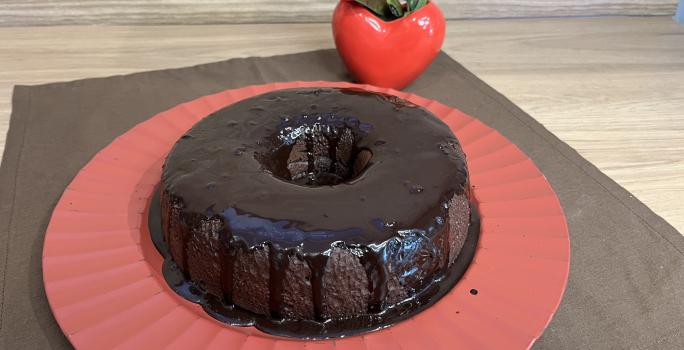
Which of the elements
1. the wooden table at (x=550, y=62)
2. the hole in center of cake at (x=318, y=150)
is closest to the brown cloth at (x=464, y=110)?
the wooden table at (x=550, y=62)

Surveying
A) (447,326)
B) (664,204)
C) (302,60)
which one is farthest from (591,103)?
(447,326)

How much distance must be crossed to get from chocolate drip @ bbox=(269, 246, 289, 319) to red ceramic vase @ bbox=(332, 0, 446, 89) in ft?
2.61

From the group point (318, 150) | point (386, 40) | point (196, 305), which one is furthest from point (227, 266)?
point (386, 40)

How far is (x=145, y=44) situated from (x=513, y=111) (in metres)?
1.16

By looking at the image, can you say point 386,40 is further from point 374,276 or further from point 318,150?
point 374,276

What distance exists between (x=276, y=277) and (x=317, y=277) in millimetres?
65

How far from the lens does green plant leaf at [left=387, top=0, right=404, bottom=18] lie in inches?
59.3

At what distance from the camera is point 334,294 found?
93cm

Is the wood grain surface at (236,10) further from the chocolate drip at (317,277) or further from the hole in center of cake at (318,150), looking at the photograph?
the chocolate drip at (317,277)

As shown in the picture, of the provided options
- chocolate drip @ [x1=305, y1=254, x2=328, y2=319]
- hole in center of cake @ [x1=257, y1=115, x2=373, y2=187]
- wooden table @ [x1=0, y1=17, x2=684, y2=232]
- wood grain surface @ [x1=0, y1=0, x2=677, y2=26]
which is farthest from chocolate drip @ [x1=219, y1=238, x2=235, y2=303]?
wood grain surface @ [x1=0, y1=0, x2=677, y2=26]

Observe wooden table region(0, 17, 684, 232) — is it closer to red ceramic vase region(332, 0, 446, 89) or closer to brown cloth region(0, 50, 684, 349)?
brown cloth region(0, 50, 684, 349)

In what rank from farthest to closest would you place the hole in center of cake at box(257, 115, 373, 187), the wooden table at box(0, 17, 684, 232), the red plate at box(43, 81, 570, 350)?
the wooden table at box(0, 17, 684, 232) < the hole in center of cake at box(257, 115, 373, 187) < the red plate at box(43, 81, 570, 350)

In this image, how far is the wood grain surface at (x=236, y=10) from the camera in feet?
6.40

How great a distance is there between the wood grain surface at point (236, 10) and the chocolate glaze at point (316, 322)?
1.22m
